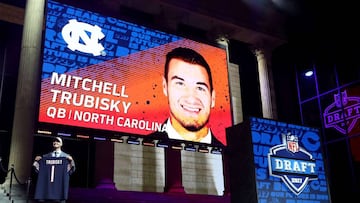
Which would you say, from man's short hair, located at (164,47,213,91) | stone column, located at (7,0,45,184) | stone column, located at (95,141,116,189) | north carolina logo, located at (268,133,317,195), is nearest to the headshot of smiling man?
Answer: man's short hair, located at (164,47,213,91)

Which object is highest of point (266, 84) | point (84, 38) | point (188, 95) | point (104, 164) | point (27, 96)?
point (266, 84)

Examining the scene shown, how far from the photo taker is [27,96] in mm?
14195

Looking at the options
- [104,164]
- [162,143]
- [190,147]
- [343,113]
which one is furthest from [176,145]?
[343,113]

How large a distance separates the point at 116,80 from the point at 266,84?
9456mm

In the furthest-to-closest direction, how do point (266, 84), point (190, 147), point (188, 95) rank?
point (266, 84), point (188, 95), point (190, 147)

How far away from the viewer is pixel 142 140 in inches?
663

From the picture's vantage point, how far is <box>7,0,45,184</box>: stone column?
13.2 metres

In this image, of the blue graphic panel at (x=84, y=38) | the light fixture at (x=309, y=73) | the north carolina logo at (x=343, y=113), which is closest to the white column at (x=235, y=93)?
the light fixture at (x=309, y=73)

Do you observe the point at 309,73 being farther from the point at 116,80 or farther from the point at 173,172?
the point at 116,80

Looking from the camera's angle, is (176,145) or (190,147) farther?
(190,147)

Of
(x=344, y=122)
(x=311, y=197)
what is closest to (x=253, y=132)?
(x=311, y=197)

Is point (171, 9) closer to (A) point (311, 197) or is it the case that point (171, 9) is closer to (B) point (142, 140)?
(B) point (142, 140)

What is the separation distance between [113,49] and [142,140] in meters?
3.78

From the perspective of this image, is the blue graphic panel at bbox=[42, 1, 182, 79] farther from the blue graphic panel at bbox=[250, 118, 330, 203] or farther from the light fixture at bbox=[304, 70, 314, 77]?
the light fixture at bbox=[304, 70, 314, 77]
